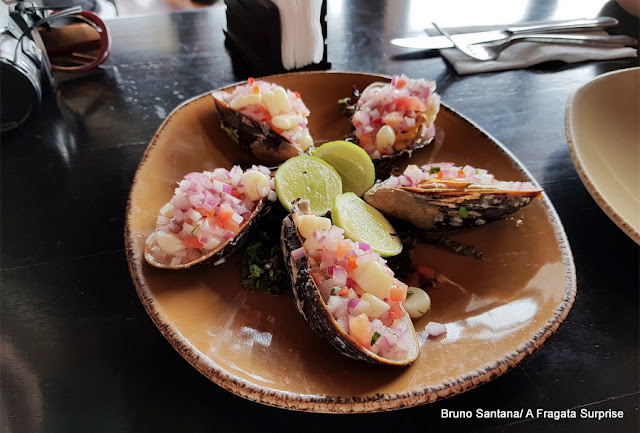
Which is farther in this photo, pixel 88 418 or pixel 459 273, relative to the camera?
pixel 459 273

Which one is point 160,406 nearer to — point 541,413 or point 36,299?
point 36,299

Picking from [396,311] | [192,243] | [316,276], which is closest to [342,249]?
[316,276]

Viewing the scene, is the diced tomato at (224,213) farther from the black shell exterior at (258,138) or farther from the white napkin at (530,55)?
the white napkin at (530,55)

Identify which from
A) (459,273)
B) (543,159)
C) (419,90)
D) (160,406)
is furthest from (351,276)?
(543,159)

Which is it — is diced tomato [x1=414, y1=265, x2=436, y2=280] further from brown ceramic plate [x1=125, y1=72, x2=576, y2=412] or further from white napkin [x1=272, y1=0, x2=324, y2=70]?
white napkin [x1=272, y1=0, x2=324, y2=70]

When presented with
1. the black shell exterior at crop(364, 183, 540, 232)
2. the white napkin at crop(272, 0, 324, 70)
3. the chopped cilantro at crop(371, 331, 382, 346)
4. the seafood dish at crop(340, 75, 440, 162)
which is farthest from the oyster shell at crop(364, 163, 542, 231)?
the white napkin at crop(272, 0, 324, 70)

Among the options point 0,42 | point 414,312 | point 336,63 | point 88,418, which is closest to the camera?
point 88,418

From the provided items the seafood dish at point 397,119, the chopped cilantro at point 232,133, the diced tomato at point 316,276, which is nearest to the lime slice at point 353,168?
the seafood dish at point 397,119
